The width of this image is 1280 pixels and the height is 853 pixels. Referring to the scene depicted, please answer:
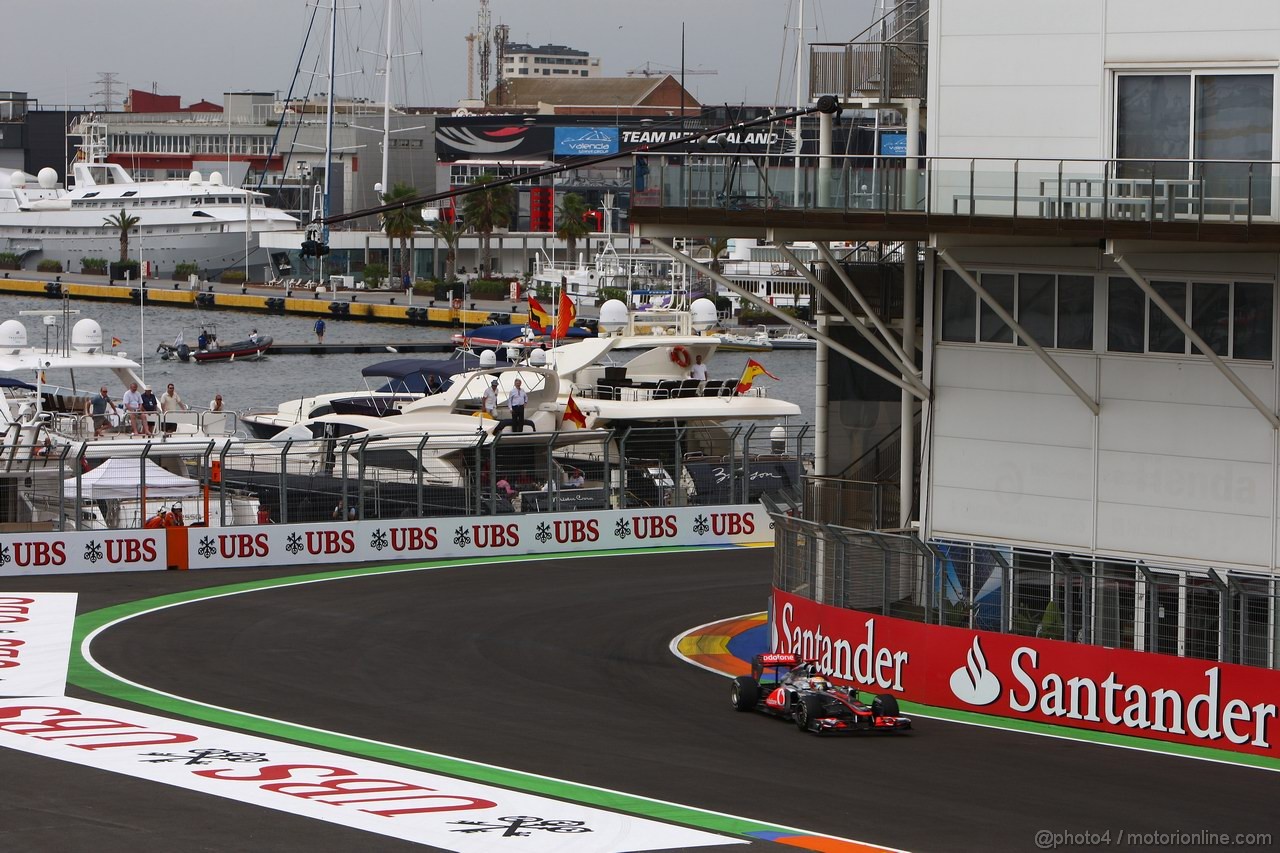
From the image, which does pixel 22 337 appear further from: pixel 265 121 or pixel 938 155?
pixel 265 121

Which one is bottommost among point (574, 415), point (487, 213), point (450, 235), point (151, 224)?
point (574, 415)

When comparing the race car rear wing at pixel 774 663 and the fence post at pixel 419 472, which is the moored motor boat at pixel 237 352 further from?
the race car rear wing at pixel 774 663

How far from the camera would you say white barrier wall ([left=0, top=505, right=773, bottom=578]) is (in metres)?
31.3


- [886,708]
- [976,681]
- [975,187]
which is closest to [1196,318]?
[975,187]

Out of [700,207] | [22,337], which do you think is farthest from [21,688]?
[22,337]

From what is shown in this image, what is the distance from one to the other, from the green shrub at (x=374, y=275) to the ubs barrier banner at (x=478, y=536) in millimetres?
94733

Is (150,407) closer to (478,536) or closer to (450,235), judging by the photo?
(478,536)

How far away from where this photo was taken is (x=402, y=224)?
5005 inches

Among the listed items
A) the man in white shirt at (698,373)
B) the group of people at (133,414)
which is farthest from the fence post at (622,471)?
the group of people at (133,414)

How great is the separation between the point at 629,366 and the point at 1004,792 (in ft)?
100

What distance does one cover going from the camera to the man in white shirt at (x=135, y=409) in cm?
4009

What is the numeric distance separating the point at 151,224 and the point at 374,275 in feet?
66.4

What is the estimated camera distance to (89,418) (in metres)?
40.5

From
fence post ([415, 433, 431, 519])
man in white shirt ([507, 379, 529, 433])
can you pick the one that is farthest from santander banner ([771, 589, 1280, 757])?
man in white shirt ([507, 379, 529, 433])
